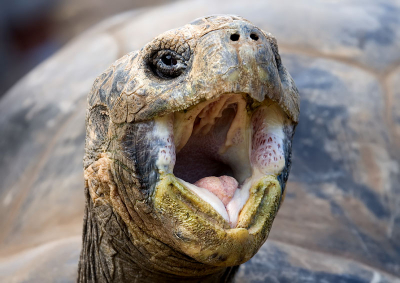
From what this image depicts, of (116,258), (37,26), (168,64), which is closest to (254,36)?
(168,64)

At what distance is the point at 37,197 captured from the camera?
2.77m

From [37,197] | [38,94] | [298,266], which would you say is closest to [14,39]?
[38,94]

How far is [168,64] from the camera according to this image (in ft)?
4.00

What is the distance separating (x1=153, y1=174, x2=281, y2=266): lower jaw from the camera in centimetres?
115

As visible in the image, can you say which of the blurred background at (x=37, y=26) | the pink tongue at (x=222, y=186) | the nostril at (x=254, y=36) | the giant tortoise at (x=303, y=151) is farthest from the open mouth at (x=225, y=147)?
the blurred background at (x=37, y=26)

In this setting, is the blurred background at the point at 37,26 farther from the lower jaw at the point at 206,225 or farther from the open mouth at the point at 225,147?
the lower jaw at the point at 206,225

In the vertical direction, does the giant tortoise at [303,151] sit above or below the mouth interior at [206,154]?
above

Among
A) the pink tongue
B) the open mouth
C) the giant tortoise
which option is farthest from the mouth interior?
the giant tortoise

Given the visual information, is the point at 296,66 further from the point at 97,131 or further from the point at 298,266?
the point at 97,131

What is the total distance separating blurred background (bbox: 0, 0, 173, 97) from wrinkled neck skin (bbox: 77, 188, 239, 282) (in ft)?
21.0

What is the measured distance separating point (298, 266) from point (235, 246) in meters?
1.03

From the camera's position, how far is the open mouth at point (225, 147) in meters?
1.20

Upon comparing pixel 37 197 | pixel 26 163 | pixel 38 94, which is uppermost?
pixel 38 94

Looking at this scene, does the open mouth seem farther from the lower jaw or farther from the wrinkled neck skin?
the wrinkled neck skin
